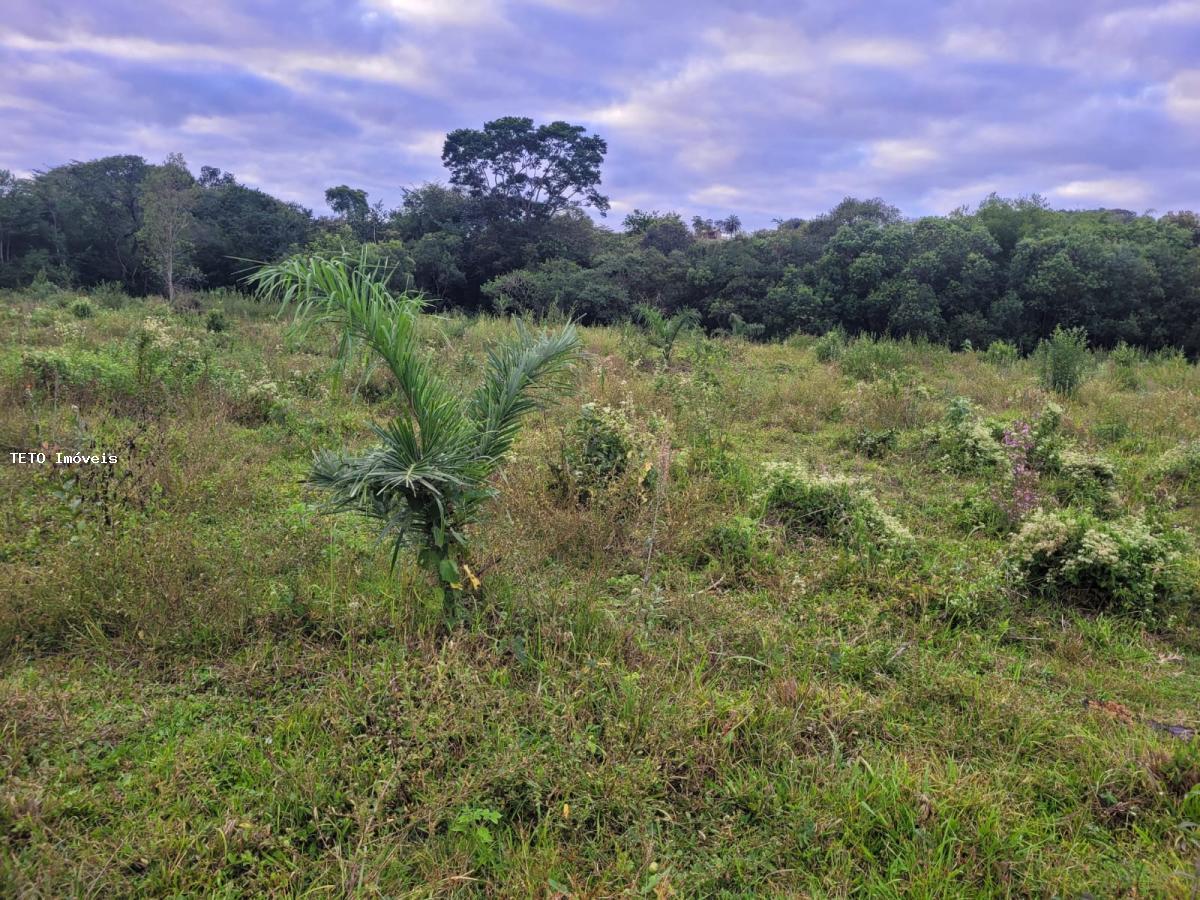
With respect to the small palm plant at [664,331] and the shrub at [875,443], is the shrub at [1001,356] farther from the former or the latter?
the shrub at [875,443]

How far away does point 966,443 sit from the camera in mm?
6328

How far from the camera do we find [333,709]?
8.96 feet

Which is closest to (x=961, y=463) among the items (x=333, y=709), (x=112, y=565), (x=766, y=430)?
(x=766, y=430)

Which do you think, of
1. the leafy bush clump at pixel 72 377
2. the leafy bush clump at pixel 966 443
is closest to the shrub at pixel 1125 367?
the leafy bush clump at pixel 966 443

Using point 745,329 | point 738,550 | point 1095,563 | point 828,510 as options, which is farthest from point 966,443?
point 745,329

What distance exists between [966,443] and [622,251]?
1701 cm

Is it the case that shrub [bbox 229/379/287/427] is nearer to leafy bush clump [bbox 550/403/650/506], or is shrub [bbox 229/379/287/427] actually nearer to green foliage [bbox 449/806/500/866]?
leafy bush clump [bbox 550/403/650/506]

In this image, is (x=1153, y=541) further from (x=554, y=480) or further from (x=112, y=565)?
(x=112, y=565)

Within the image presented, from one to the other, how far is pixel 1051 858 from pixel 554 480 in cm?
347

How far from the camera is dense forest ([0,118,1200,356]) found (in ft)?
54.5

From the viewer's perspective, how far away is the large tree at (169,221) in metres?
18.7

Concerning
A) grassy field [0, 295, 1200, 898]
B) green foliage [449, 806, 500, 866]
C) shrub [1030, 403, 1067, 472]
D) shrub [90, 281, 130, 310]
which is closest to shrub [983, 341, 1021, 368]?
shrub [1030, 403, 1067, 472]

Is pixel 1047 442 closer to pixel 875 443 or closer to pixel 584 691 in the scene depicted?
pixel 875 443

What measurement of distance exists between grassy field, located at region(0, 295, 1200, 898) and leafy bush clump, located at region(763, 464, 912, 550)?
0.03 meters
